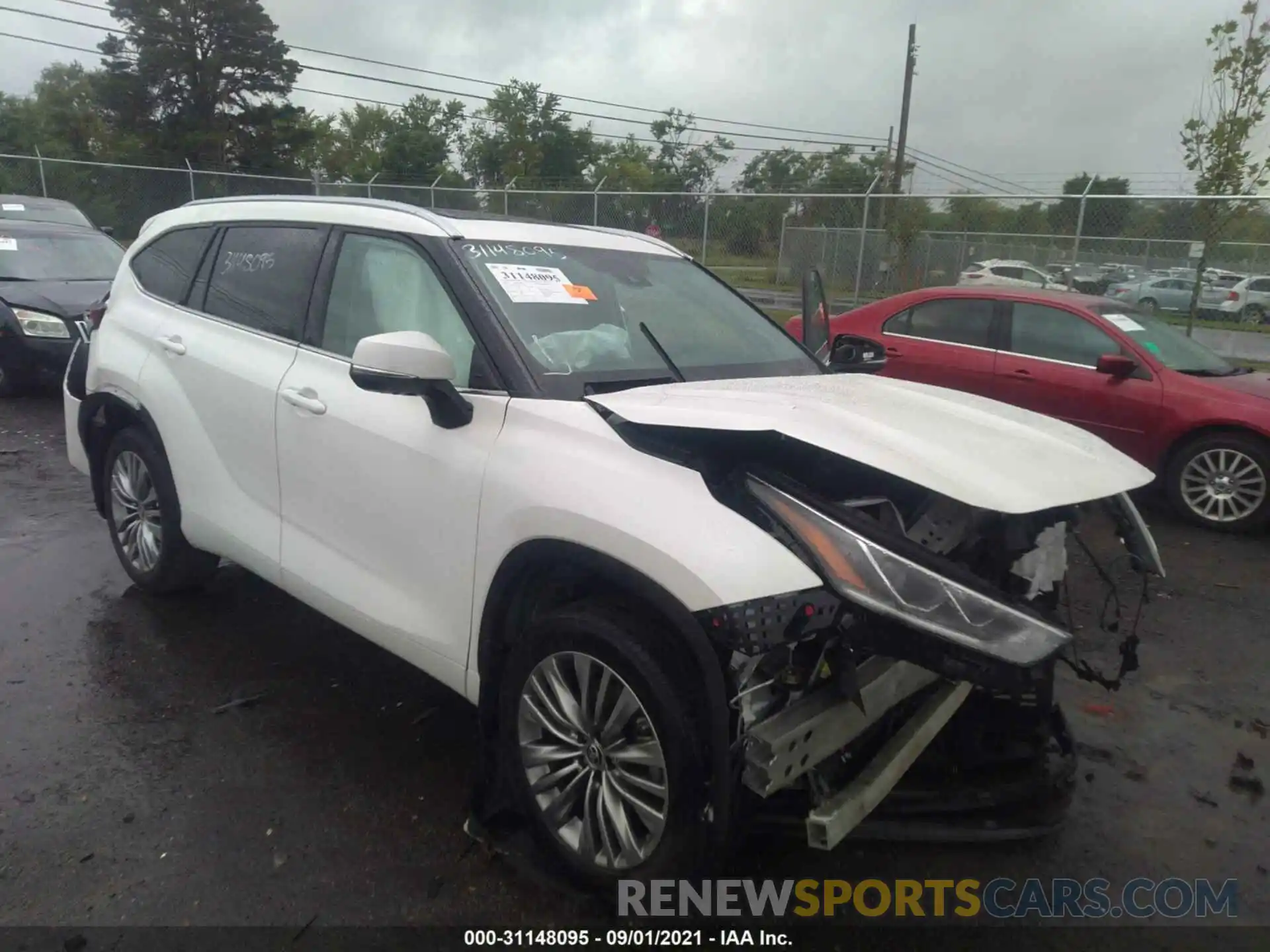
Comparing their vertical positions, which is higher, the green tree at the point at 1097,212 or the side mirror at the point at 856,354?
the green tree at the point at 1097,212

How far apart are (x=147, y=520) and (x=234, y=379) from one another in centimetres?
117

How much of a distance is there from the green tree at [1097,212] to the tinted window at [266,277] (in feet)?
36.1

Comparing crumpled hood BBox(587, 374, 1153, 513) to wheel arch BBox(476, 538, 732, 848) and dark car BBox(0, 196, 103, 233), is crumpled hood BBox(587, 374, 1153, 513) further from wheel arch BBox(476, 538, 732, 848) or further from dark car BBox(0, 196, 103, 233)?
dark car BBox(0, 196, 103, 233)

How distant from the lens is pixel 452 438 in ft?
9.26

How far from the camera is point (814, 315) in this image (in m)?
4.06

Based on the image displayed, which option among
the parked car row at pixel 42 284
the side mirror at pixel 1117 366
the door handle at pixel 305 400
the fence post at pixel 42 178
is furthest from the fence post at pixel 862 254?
the fence post at pixel 42 178

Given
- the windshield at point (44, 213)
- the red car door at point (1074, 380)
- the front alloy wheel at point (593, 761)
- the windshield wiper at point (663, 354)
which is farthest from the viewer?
the windshield at point (44, 213)

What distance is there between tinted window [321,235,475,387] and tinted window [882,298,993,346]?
5.58 meters

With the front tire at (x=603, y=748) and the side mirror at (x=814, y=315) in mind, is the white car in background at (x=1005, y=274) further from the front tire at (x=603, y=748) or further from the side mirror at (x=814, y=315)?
the front tire at (x=603, y=748)

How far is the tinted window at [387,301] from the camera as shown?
3.03m

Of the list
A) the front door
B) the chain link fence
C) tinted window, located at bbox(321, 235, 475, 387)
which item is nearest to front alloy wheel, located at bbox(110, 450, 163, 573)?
the front door

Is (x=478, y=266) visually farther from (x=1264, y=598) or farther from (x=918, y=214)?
(x=918, y=214)

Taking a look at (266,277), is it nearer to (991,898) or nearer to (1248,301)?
(991,898)

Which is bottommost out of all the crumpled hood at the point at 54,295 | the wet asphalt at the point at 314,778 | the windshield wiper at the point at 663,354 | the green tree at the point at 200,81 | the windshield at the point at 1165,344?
the wet asphalt at the point at 314,778
